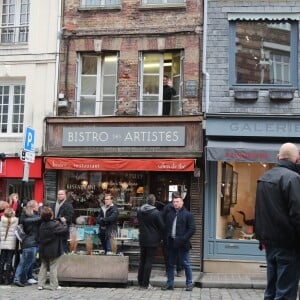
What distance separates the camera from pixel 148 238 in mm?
11461

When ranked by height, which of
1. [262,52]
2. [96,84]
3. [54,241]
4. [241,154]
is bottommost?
[54,241]

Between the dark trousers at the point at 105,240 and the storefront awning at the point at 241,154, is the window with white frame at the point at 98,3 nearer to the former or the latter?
the storefront awning at the point at 241,154

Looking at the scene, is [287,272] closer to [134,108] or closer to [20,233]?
[20,233]

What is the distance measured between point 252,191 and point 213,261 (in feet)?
6.67

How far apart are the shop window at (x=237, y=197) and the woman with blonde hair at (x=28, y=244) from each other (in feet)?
15.8

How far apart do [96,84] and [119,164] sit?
8.52ft

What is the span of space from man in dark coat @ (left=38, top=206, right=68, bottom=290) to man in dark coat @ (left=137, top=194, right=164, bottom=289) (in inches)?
61.7

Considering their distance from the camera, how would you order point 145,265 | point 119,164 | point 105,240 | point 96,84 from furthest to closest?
point 96,84
point 119,164
point 105,240
point 145,265

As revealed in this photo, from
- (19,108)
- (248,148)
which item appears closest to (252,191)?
(248,148)

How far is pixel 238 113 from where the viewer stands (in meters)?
14.2

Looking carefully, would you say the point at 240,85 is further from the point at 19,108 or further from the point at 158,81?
the point at 19,108

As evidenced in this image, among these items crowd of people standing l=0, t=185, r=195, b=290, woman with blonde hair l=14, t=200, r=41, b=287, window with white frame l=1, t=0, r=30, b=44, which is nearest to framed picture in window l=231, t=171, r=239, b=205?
crowd of people standing l=0, t=185, r=195, b=290

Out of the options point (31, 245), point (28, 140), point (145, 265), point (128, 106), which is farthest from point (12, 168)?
point (145, 265)

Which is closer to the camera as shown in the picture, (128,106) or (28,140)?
(28,140)
